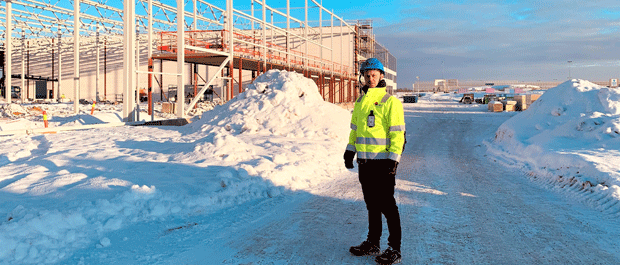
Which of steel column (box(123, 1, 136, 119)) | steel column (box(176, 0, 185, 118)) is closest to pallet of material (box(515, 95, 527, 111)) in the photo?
steel column (box(176, 0, 185, 118))

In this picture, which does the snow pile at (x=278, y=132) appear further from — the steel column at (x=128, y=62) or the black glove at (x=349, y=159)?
the steel column at (x=128, y=62)

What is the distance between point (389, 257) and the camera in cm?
384

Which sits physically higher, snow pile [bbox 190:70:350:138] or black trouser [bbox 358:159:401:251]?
snow pile [bbox 190:70:350:138]

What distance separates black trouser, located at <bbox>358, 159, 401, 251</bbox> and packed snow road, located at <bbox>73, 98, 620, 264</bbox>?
0.36 metres

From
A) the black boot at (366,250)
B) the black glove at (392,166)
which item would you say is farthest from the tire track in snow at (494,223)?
the black glove at (392,166)

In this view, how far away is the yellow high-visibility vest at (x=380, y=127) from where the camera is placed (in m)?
3.72

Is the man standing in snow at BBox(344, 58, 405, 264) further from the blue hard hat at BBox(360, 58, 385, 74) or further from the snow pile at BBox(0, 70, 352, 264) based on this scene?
the snow pile at BBox(0, 70, 352, 264)

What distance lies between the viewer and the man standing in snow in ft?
12.3

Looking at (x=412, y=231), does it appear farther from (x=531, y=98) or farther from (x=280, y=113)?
(x=531, y=98)

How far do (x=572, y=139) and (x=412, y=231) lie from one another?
853 cm

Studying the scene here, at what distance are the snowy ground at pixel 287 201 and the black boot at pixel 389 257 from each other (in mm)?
165

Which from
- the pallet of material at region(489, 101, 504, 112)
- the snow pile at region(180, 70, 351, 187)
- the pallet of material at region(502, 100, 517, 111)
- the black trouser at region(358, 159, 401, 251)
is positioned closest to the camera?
the black trouser at region(358, 159, 401, 251)

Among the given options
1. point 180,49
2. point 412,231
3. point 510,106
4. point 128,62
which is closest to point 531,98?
point 510,106

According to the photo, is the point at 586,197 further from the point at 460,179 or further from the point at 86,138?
the point at 86,138
